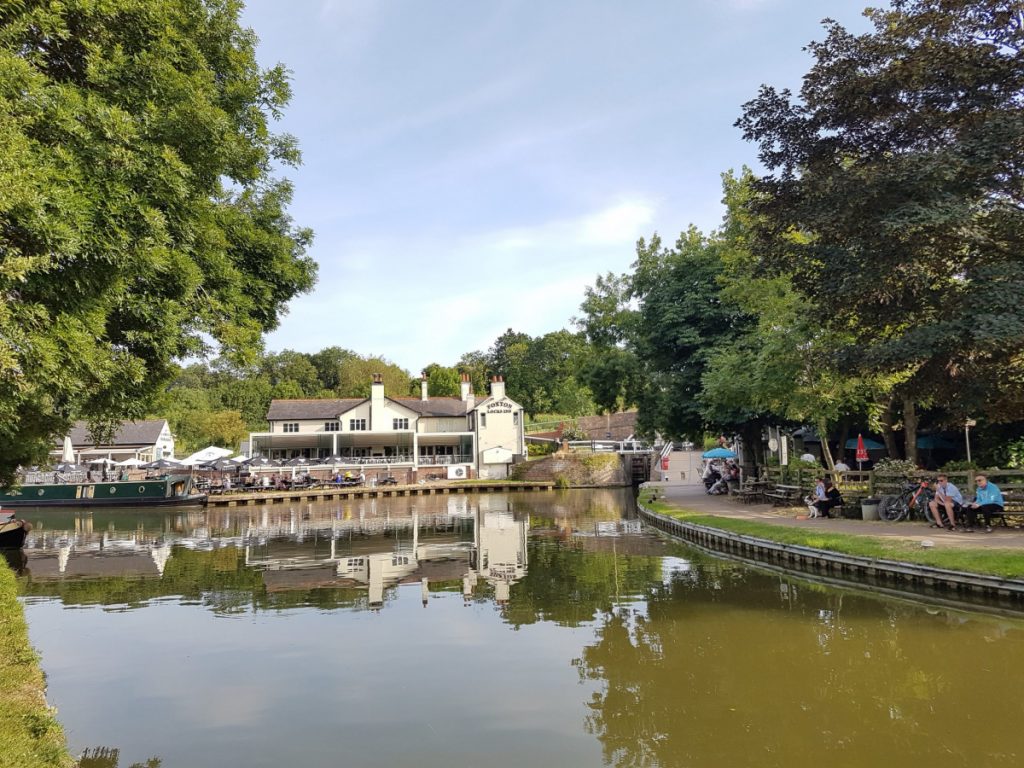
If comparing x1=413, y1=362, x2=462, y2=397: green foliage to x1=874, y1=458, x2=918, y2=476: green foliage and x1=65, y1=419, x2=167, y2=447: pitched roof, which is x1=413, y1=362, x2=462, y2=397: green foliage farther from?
x1=874, y1=458, x2=918, y2=476: green foliage

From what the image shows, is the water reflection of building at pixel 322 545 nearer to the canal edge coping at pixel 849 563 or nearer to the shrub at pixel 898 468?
the canal edge coping at pixel 849 563

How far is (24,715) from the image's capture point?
6215mm

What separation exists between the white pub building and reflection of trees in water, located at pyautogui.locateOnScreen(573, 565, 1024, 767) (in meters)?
40.2

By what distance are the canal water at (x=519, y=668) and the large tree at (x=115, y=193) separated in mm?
3820

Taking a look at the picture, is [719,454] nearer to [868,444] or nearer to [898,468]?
[868,444]

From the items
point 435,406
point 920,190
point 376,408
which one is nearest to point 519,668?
point 920,190

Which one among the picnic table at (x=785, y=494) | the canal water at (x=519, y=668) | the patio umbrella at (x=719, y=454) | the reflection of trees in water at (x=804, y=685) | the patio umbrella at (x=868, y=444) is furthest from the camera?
the patio umbrella at (x=719, y=454)

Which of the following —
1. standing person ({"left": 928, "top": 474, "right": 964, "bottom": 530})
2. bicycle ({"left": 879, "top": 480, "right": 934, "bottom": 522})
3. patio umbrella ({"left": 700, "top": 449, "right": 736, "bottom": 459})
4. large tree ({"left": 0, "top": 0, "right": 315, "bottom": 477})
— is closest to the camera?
large tree ({"left": 0, "top": 0, "right": 315, "bottom": 477})

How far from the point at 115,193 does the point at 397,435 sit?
46.7 metres

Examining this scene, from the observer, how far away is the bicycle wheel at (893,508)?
18.0 meters

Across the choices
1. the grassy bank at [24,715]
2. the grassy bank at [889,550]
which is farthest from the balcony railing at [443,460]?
the grassy bank at [24,715]

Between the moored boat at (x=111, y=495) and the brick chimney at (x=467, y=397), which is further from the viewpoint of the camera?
the brick chimney at (x=467, y=397)

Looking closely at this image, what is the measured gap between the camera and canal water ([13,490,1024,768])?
6.66 meters

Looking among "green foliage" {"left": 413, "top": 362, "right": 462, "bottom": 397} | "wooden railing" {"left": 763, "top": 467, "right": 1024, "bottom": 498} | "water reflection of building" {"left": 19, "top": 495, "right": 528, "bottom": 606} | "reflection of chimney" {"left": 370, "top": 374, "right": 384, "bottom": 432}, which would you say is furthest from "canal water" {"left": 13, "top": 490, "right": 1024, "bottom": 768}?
"green foliage" {"left": 413, "top": 362, "right": 462, "bottom": 397}
